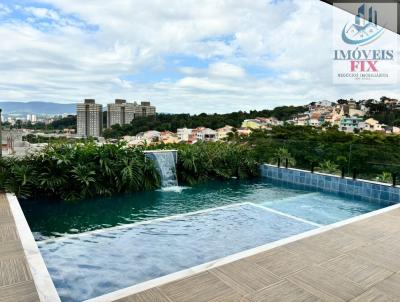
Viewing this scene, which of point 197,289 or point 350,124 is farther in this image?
point 350,124

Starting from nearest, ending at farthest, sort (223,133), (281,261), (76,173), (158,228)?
(281,261) → (158,228) → (76,173) → (223,133)

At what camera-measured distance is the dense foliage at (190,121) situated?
11.9m

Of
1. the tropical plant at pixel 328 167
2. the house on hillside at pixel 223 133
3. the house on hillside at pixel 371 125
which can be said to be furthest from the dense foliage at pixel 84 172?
the house on hillside at pixel 371 125

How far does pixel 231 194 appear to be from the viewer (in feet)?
23.4

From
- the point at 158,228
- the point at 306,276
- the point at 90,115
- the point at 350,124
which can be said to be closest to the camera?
the point at 306,276

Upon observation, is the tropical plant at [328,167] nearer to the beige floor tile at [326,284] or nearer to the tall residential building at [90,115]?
the beige floor tile at [326,284]

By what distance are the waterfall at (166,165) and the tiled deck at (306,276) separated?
510 centimetres

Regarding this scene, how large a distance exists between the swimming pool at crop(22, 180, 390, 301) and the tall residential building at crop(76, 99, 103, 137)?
599cm

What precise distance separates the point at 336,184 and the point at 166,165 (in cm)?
468

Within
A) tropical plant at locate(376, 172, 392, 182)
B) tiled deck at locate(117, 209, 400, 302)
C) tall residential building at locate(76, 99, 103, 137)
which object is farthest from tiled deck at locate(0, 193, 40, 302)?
tall residential building at locate(76, 99, 103, 137)

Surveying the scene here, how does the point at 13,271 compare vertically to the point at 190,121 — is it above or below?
below

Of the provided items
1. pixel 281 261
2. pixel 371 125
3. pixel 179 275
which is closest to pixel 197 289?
pixel 179 275

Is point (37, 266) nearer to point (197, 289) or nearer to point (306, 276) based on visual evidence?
point (197, 289)

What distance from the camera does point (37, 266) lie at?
261cm
